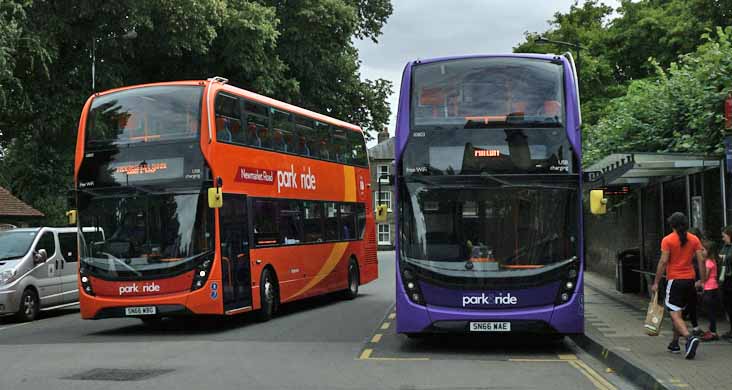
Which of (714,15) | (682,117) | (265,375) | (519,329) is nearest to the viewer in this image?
Answer: (265,375)

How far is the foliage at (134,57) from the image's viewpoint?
2792cm

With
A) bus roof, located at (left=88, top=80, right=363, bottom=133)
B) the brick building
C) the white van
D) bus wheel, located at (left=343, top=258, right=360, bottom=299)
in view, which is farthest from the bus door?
the brick building

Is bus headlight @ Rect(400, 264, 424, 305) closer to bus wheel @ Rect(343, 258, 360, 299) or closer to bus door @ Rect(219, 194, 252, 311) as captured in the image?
bus door @ Rect(219, 194, 252, 311)

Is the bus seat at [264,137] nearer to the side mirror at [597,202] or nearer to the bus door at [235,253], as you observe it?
the bus door at [235,253]

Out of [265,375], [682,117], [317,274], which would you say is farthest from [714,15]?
[265,375]

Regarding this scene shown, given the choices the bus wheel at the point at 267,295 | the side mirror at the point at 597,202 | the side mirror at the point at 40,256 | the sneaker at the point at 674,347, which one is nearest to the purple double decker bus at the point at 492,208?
the side mirror at the point at 597,202

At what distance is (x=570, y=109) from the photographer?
507 inches

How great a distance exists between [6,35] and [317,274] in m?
8.07

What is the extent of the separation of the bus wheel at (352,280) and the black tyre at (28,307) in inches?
295

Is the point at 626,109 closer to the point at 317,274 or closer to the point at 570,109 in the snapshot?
the point at 317,274

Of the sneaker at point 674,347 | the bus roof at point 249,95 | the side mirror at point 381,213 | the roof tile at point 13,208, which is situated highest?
the bus roof at point 249,95

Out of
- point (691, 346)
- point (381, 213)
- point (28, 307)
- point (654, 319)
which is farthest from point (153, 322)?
point (691, 346)

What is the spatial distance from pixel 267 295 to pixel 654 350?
8.03 metres

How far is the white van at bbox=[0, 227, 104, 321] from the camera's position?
18.7 meters
